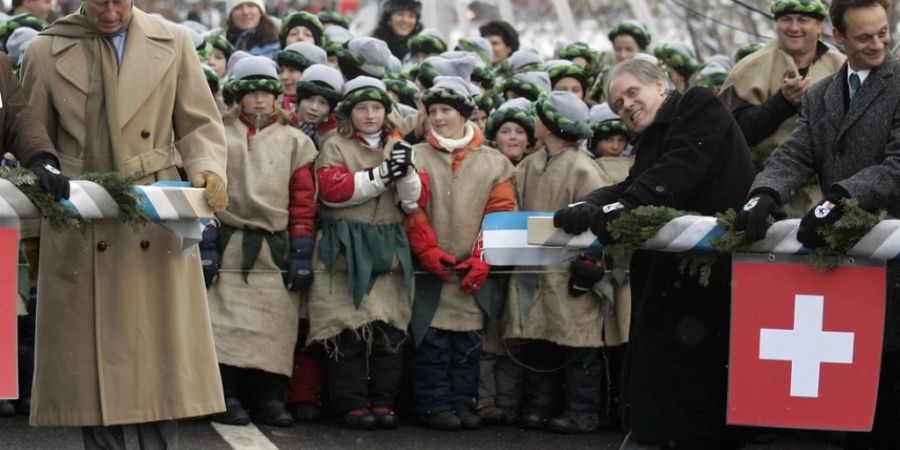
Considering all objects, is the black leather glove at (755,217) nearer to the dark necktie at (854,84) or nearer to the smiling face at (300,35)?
the dark necktie at (854,84)

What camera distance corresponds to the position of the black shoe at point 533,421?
1006 centimetres

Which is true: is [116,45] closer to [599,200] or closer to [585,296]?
[599,200]

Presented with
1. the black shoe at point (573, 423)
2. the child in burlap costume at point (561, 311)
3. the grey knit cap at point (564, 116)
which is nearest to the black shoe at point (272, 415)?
the child in burlap costume at point (561, 311)

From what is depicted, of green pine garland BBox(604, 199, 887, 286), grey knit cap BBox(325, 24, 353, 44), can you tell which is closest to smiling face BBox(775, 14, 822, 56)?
green pine garland BBox(604, 199, 887, 286)

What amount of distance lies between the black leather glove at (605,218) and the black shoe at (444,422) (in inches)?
120

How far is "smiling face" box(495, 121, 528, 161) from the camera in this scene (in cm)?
1069

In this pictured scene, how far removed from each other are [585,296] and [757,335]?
342 cm

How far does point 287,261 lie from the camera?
9945mm

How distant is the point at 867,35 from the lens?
700 cm

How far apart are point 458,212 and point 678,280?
121 inches

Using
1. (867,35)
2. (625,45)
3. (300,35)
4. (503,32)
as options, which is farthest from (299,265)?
(503,32)

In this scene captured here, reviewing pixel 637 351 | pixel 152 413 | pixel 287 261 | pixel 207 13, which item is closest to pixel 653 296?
pixel 637 351

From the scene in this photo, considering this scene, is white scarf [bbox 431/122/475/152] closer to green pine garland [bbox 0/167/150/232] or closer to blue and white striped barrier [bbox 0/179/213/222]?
blue and white striped barrier [bbox 0/179/213/222]

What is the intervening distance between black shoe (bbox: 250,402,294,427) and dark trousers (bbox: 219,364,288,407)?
20mm
